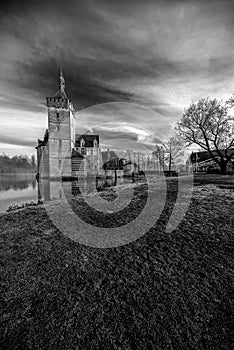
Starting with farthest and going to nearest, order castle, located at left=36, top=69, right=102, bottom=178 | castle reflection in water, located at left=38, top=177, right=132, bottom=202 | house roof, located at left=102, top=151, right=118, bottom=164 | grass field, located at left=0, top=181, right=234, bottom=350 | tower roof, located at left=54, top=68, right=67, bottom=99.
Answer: house roof, located at left=102, top=151, right=118, bottom=164 → tower roof, located at left=54, top=68, right=67, bottom=99 → castle, located at left=36, top=69, right=102, bottom=178 → castle reflection in water, located at left=38, top=177, right=132, bottom=202 → grass field, located at left=0, top=181, right=234, bottom=350

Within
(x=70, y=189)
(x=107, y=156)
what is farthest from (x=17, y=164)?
(x=70, y=189)

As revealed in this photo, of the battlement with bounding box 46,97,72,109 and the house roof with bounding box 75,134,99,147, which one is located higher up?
the battlement with bounding box 46,97,72,109

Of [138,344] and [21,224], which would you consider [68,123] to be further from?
[138,344]

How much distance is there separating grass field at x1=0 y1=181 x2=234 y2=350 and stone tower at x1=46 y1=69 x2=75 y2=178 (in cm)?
4344

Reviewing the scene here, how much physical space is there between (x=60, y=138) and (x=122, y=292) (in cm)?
4839

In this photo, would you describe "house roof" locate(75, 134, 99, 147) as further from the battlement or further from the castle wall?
the battlement

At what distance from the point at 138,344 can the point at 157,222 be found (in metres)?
3.65

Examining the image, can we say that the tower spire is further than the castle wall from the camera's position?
Yes

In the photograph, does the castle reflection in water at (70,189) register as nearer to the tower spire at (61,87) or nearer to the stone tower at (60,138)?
the stone tower at (60,138)

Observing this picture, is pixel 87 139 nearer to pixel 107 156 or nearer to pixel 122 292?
pixel 107 156

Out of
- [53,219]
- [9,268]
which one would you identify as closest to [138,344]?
[9,268]

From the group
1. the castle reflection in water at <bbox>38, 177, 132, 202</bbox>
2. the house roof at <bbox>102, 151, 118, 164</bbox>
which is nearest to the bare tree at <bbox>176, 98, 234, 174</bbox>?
the castle reflection in water at <bbox>38, 177, 132, 202</bbox>

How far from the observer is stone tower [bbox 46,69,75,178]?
46.0 metres

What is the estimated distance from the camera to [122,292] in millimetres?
3145
